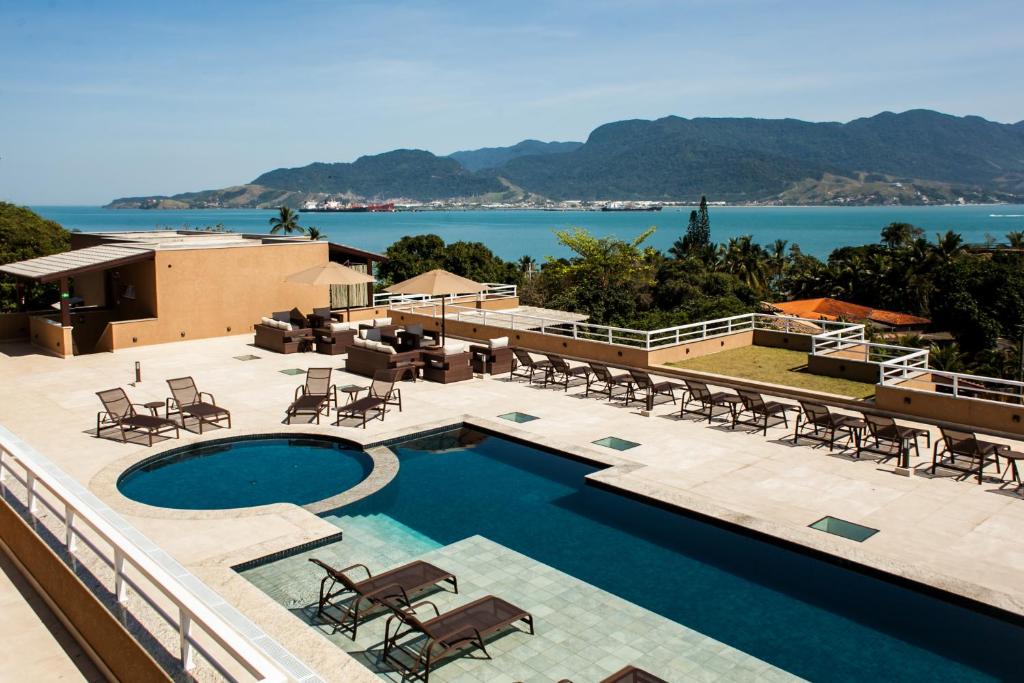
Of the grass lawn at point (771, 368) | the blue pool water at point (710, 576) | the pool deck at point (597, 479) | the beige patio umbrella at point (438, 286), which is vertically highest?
the beige patio umbrella at point (438, 286)

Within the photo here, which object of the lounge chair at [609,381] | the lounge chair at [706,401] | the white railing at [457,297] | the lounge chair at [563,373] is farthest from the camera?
the white railing at [457,297]

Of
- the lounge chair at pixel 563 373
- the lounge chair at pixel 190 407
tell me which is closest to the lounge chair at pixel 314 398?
the lounge chair at pixel 190 407

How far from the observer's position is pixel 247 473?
11.6 m

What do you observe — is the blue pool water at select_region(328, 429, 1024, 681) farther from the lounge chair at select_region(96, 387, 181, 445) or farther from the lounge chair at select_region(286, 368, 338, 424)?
the lounge chair at select_region(96, 387, 181, 445)

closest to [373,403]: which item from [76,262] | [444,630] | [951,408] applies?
[444,630]

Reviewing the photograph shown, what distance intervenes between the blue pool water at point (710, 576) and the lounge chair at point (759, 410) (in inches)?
142

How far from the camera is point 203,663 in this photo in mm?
5082

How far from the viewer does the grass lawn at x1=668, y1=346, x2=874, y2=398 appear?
16.2 m

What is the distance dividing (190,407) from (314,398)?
2.04m

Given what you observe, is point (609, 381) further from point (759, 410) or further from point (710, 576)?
point (710, 576)

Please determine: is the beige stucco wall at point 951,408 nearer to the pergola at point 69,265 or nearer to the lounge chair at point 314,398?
the lounge chair at point 314,398

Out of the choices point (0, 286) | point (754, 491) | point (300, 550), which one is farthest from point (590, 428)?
point (0, 286)

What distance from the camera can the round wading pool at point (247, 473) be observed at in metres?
10.7

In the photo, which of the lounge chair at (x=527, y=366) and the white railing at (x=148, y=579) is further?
the lounge chair at (x=527, y=366)
